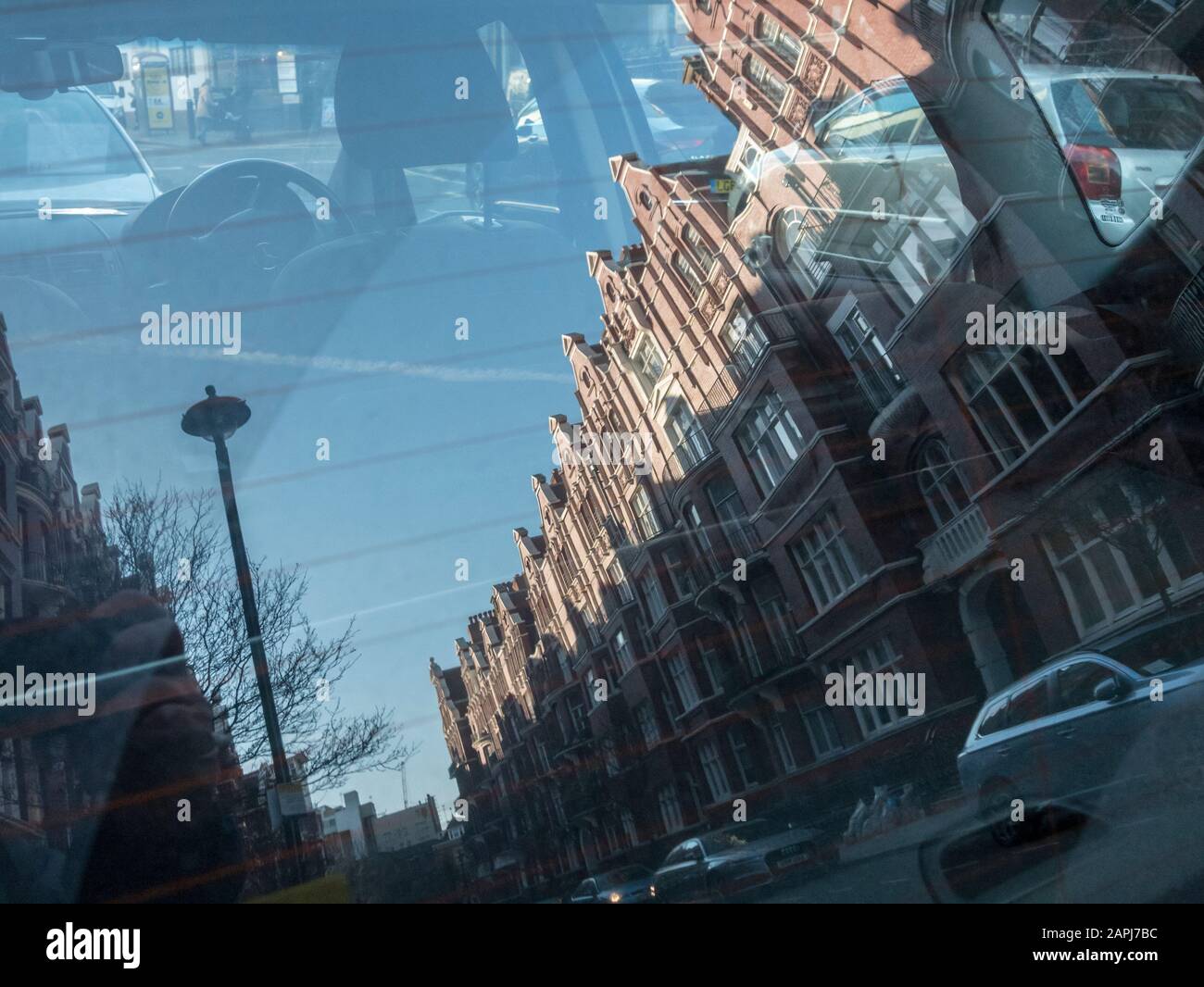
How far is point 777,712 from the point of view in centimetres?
158

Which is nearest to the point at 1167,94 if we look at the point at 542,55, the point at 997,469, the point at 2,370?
the point at 997,469

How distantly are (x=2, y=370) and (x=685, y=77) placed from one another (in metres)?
1.48

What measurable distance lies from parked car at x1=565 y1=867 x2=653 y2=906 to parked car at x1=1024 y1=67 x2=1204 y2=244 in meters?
1.56

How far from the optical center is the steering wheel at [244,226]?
1.64 meters

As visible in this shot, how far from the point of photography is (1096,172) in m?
1.79

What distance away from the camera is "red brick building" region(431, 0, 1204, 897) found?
1.53m

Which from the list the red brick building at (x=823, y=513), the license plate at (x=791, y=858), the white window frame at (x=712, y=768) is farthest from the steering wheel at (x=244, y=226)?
the license plate at (x=791, y=858)

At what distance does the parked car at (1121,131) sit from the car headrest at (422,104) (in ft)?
3.81

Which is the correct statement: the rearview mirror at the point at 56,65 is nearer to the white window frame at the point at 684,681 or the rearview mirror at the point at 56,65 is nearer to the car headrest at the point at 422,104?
the car headrest at the point at 422,104

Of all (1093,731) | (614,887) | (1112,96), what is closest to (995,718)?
(1093,731)

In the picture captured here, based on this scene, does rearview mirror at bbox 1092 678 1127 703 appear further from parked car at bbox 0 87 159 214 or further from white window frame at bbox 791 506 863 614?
parked car at bbox 0 87 159 214

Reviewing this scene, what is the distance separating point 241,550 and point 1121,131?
2.02 metres

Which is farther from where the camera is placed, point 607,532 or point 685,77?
point 685,77
